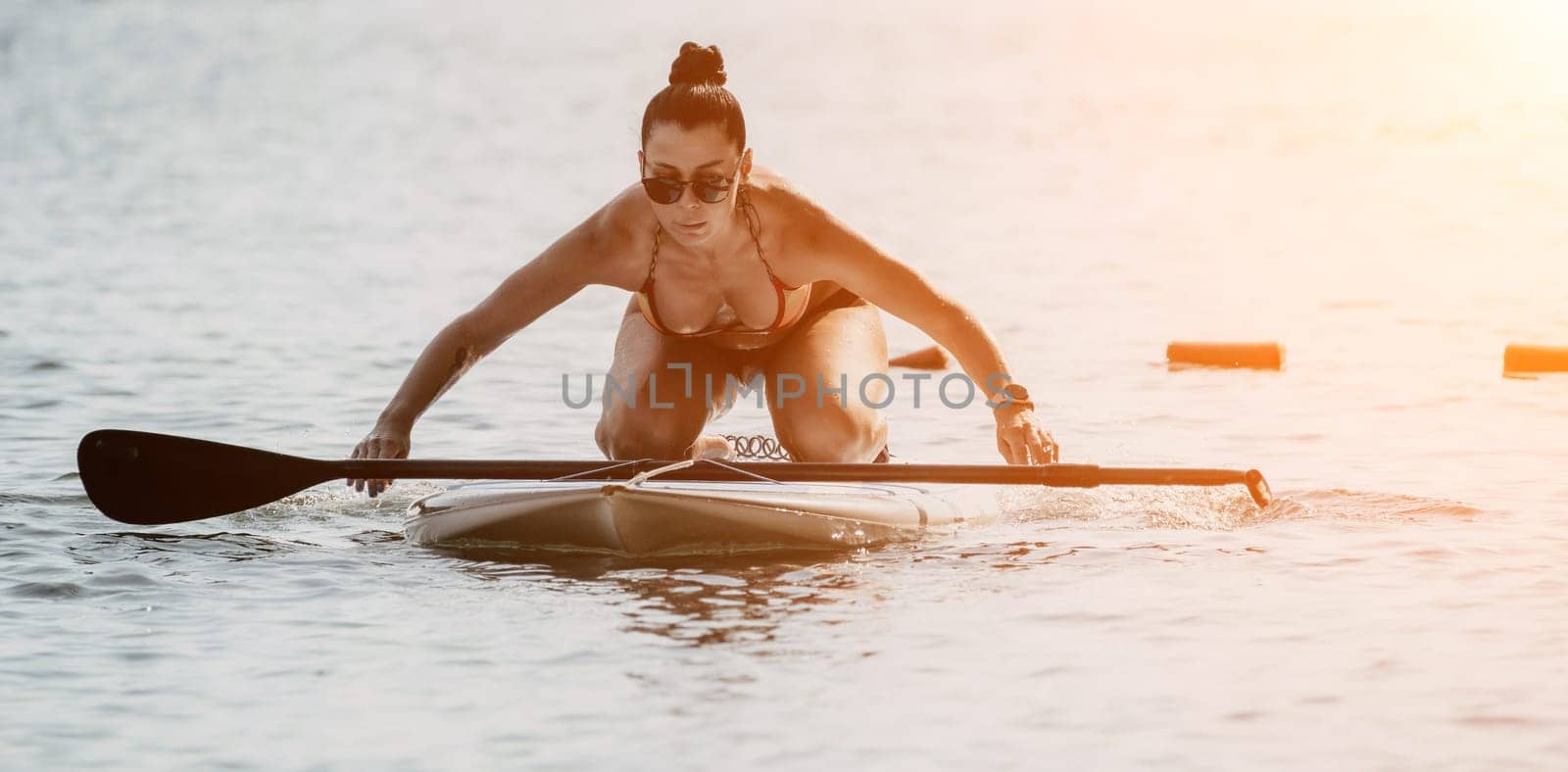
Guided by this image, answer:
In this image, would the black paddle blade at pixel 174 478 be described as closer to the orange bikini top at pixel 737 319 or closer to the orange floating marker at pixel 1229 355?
the orange bikini top at pixel 737 319

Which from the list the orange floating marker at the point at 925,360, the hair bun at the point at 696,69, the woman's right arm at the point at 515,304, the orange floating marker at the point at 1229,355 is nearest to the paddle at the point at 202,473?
the woman's right arm at the point at 515,304

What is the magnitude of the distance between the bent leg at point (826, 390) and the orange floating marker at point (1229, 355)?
3.80m

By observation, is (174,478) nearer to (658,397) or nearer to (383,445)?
(383,445)

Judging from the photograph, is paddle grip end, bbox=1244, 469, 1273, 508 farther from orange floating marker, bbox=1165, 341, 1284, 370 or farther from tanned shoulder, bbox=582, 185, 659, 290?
orange floating marker, bbox=1165, 341, 1284, 370

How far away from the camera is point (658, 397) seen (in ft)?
19.3

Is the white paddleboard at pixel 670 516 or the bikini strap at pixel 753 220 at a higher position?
the bikini strap at pixel 753 220

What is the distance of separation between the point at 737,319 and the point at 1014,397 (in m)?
0.91

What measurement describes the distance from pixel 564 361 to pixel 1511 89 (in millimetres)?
21210

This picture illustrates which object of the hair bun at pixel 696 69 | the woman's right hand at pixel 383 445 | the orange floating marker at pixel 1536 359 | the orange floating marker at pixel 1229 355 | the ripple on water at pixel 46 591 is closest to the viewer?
the ripple on water at pixel 46 591

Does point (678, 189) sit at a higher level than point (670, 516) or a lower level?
higher

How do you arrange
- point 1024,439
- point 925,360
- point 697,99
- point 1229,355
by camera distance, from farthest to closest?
point 925,360 → point 1229,355 → point 1024,439 → point 697,99

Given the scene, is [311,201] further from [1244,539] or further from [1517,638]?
[1517,638]

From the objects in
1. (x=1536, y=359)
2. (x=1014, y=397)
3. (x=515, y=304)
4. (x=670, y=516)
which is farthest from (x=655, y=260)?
(x=1536, y=359)

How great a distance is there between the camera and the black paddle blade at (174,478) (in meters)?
5.37
